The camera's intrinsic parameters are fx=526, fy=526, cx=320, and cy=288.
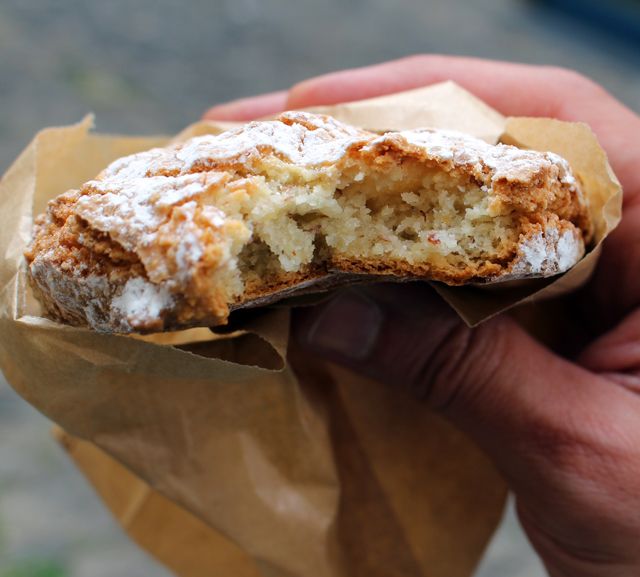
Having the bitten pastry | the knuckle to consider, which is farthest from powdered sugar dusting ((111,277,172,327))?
the knuckle

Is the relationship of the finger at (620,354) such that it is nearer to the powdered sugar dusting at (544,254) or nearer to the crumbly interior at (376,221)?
the powdered sugar dusting at (544,254)

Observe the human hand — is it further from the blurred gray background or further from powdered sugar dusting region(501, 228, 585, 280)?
the blurred gray background

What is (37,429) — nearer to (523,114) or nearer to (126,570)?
(126,570)

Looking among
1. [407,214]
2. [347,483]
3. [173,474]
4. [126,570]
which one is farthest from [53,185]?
[126,570]

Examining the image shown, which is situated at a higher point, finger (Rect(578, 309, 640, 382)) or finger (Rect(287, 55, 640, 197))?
finger (Rect(287, 55, 640, 197))

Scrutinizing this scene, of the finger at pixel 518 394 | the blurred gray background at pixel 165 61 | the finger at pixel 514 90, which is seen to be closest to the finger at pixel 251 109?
the finger at pixel 514 90
